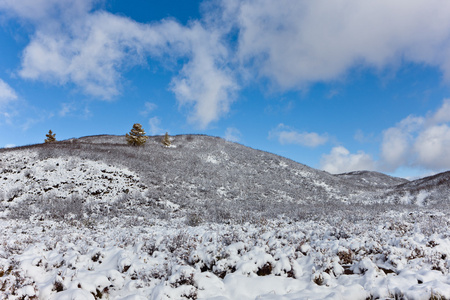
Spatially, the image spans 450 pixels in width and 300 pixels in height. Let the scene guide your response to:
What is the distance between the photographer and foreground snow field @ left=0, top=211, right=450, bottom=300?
4879 millimetres

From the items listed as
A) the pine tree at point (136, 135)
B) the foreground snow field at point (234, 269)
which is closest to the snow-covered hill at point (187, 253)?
the foreground snow field at point (234, 269)

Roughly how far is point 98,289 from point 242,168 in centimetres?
3489

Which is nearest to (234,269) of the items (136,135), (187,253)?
(187,253)

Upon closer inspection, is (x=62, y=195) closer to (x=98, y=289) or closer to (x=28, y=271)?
(x=28, y=271)

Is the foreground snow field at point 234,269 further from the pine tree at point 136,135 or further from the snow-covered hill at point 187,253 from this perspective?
the pine tree at point 136,135

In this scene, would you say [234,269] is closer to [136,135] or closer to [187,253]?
[187,253]

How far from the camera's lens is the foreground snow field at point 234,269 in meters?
4.88

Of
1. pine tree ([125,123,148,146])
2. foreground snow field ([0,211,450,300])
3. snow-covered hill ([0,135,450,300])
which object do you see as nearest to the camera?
foreground snow field ([0,211,450,300])

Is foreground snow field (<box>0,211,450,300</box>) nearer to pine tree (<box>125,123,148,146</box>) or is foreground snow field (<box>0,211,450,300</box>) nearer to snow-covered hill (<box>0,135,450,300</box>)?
snow-covered hill (<box>0,135,450,300</box>)

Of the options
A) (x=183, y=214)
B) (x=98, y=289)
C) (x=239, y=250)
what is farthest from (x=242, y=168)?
(x=98, y=289)

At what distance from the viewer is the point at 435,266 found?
5676 millimetres

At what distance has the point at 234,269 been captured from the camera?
20.5ft

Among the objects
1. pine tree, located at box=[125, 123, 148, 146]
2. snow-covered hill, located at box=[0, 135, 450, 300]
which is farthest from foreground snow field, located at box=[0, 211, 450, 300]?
pine tree, located at box=[125, 123, 148, 146]

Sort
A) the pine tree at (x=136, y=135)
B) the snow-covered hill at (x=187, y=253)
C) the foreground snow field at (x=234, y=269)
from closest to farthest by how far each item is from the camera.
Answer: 1. the foreground snow field at (x=234, y=269)
2. the snow-covered hill at (x=187, y=253)
3. the pine tree at (x=136, y=135)
